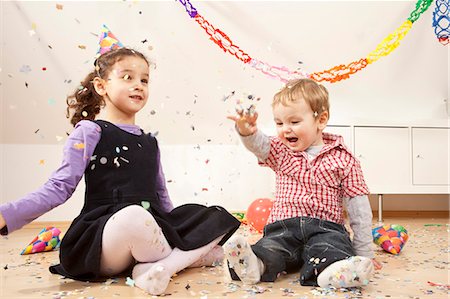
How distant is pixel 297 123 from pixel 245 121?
158 mm

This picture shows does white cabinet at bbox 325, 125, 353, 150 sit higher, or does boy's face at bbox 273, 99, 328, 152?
white cabinet at bbox 325, 125, 353, 150

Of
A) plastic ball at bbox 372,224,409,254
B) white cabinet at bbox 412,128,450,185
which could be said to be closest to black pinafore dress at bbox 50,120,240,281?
plastic ball at bbox 372,224,409,254

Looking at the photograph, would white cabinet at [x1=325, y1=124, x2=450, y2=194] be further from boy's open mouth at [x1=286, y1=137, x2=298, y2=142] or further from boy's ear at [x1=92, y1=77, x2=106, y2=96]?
boy's ear at [x1=92, y1=77, x2=106, y2=96]

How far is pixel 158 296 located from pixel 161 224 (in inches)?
8.3

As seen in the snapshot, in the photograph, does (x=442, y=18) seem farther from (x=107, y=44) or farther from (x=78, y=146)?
(x=78, y=146)

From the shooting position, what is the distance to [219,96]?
2555mm

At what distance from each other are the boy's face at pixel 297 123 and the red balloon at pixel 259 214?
2.48 feet

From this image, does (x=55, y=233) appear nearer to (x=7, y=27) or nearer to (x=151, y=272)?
(x=151, y=272)

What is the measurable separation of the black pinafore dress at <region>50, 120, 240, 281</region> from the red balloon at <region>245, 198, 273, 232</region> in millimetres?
728

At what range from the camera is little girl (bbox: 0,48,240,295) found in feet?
3.46

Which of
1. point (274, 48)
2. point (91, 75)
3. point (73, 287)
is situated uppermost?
point (274, 48)

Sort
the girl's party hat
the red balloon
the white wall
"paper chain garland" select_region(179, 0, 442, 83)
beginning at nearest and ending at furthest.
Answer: the girl's party hat
the red balloon
"paper chain garland" select_region(179, 0, 442, 83)
the white wall

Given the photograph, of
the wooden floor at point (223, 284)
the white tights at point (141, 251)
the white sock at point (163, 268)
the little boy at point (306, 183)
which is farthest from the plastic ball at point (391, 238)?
the white tights at point (141, 251)

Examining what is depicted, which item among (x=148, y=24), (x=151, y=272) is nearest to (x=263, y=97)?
(x=148, y=24)
